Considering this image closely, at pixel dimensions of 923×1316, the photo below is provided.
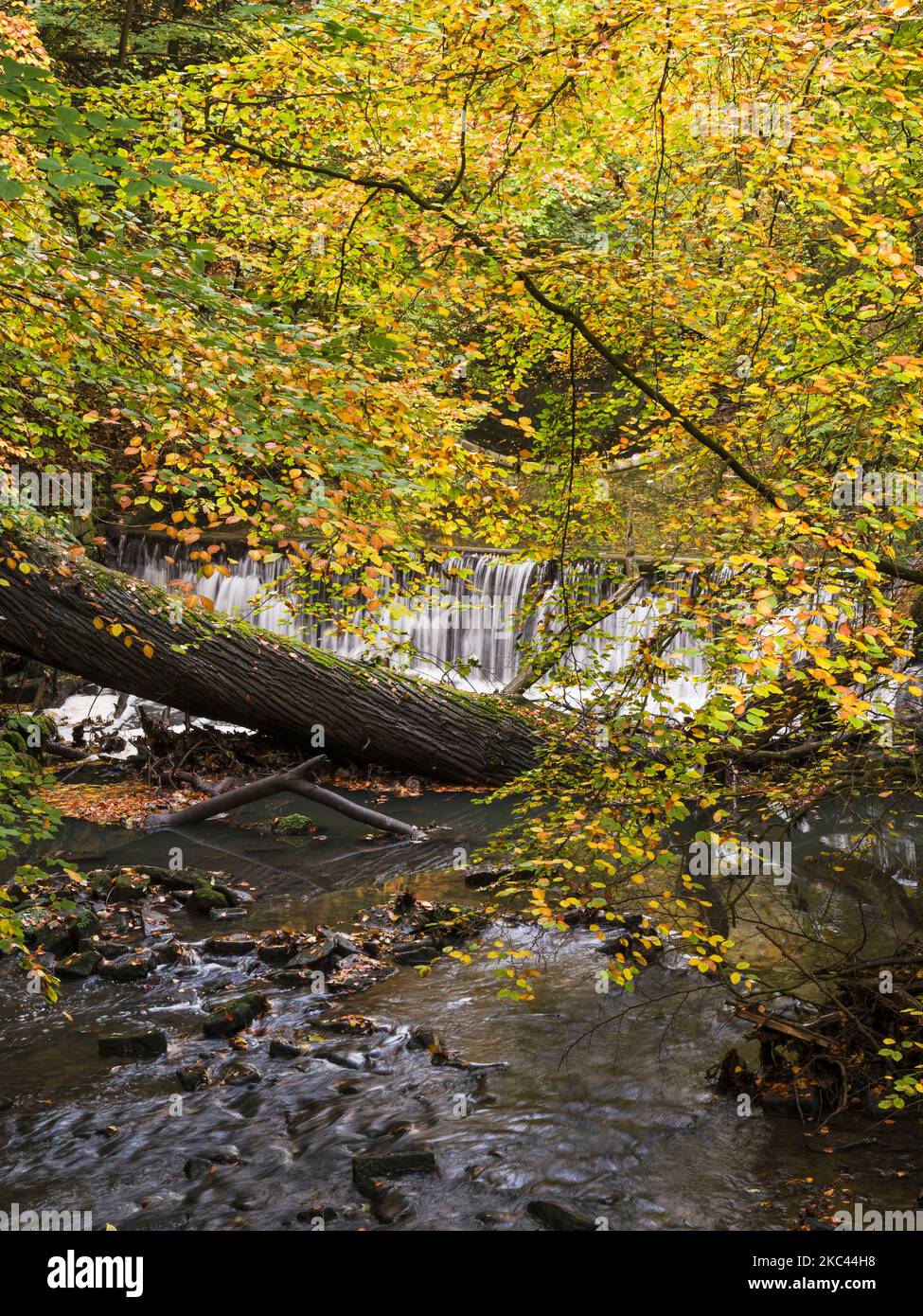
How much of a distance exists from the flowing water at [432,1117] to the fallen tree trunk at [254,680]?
4728 mm

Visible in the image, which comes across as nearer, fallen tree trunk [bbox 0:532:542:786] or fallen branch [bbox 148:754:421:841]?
fallen branch [bbox 148:754:421:841]

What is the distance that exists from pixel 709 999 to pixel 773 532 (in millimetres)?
3831

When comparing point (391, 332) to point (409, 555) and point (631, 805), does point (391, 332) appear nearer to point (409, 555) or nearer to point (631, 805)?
point (409, 555)

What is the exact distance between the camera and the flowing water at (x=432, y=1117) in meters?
4.37

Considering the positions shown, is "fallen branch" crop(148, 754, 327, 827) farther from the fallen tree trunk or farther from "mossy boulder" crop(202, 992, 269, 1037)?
"mossy boulder" crop(202, 992, 269, 1037)

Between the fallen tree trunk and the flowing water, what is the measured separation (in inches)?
186

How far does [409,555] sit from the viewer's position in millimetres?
5492

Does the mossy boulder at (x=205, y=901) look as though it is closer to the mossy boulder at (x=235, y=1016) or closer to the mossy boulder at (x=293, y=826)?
the mossy boulder at (x=235, y=1016)

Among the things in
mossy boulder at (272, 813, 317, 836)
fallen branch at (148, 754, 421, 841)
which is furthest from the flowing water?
mossy boulder at (272, 813, 317, 836)

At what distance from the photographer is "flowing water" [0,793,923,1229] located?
4367 millimetres

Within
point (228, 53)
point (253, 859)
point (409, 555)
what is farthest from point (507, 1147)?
point (228, 53)

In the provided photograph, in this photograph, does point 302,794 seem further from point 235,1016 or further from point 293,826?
point 235,1016

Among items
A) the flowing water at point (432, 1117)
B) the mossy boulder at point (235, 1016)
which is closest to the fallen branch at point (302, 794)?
the flowing water at point (432, 1117)

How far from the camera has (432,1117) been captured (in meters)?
5.15
